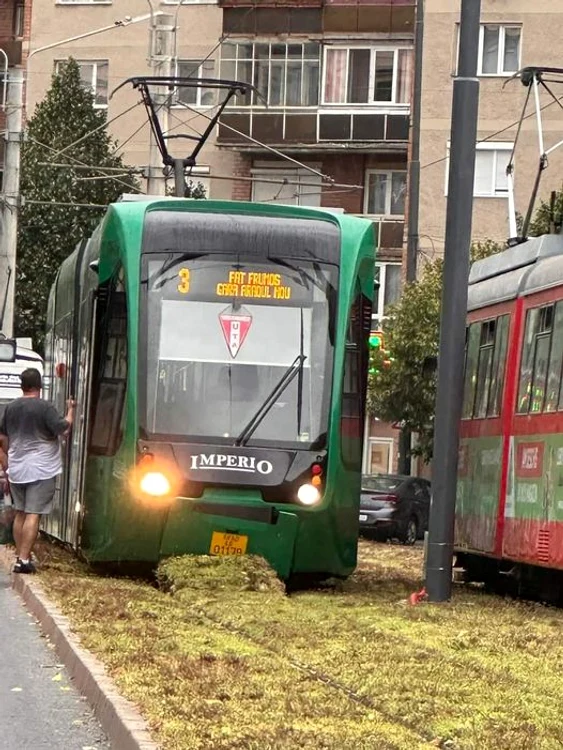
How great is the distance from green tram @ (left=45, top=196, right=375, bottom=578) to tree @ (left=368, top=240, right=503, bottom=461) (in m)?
26.0

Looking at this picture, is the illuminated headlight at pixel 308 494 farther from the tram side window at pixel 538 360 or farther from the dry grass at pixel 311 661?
the tram side window at pixel 538 360

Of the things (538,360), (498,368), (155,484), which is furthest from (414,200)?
(155,484)

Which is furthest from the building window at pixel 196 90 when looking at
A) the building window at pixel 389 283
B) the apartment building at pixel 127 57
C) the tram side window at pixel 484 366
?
the tram side window at pixel 484 366

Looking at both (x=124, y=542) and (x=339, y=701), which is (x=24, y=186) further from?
(x=339, y=701)

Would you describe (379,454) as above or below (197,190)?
below

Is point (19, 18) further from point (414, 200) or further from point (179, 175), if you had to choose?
point (179, 175)

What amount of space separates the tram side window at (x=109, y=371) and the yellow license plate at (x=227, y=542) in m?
1.04

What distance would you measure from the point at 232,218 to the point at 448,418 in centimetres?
236

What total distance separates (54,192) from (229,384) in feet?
126

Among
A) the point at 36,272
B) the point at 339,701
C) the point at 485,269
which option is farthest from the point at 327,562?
the point at 36,272

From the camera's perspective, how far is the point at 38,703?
10.2m

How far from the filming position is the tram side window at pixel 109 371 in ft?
55.0

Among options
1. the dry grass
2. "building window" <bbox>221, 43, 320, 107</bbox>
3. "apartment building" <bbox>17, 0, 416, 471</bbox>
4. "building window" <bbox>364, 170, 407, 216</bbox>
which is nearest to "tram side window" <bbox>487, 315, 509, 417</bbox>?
the dry grass

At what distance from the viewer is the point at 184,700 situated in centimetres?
919
